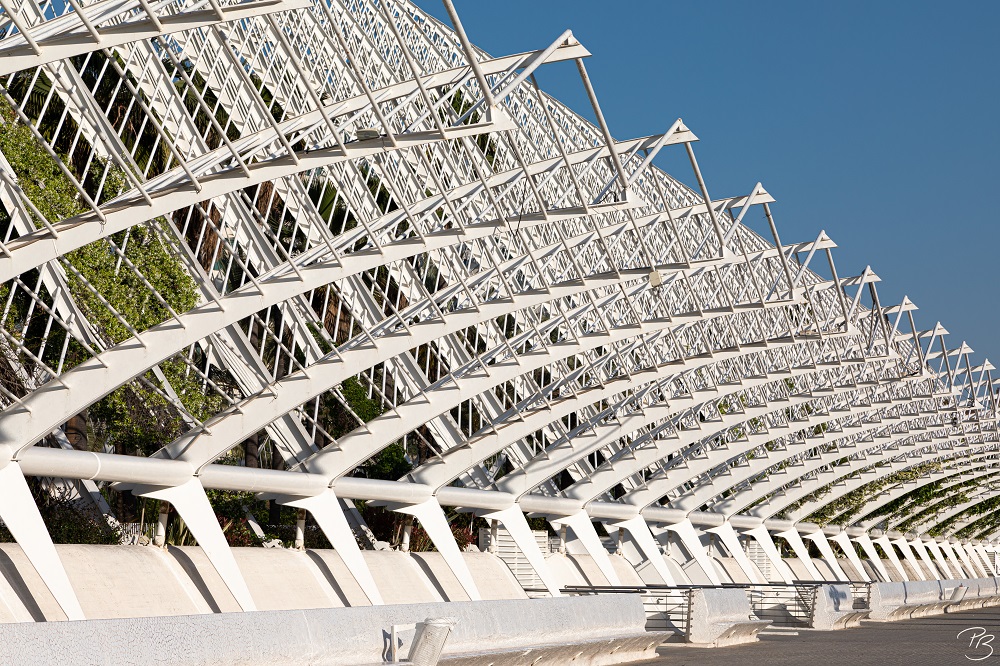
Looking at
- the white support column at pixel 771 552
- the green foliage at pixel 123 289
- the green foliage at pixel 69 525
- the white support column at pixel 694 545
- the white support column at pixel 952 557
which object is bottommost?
the green foliage at pixel 69 525

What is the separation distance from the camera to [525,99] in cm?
4119

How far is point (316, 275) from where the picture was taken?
18641mm

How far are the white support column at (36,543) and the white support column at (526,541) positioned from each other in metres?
13.9

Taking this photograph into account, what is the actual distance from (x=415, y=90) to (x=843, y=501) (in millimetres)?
45112

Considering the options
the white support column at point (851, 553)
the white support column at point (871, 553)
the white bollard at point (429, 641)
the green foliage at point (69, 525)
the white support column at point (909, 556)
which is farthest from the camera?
the white support column at point (909, 556)

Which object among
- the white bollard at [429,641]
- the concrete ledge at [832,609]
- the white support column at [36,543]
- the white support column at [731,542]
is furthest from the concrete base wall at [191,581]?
the white support column at [731,542]

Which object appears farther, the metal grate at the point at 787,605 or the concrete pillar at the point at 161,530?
the metal grate at the point at 787,605

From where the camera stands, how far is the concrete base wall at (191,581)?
1606 centimetres

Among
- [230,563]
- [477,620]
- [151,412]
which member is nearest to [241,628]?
[477,620]

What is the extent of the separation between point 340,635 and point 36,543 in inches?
152

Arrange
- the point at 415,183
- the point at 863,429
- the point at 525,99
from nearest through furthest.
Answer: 1. the point at 415,183
2. the point at 525,99
3. the point at 863,429

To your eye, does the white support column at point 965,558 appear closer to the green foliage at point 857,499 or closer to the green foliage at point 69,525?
the green foliage at point 857,499

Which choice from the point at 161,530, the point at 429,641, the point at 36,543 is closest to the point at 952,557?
the point at 161,530

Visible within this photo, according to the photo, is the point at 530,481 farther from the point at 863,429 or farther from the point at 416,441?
the point at 863,429
